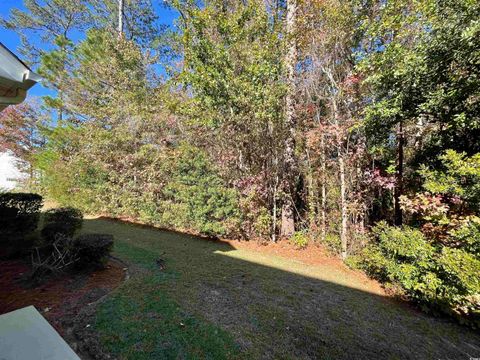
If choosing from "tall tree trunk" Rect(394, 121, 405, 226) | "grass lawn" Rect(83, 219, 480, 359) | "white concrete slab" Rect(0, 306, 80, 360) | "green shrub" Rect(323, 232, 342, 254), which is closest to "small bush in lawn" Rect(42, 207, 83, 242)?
"grass lawn" Rect(83, 219, 480, 359)

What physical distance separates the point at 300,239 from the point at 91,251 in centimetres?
495

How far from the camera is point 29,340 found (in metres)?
1.85

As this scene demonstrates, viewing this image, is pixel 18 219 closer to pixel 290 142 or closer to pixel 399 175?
pixel 290 142

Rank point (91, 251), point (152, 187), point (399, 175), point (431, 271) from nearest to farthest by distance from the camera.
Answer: point (431, 271)
point (91, 251)
point (399, 175)
point (152, 187)

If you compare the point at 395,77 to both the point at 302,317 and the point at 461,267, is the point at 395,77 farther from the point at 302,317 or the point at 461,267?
the point at 302,317

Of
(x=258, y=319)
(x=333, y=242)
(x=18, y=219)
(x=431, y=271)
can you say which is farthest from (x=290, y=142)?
(x=18, y=219)

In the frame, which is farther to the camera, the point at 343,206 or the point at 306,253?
the point at 306,253

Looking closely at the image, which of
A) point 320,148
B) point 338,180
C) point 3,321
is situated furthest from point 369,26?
point 3,321

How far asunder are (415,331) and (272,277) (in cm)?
218

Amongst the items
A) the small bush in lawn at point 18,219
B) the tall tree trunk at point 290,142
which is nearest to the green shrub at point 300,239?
the tall tree trunk at point 290,142

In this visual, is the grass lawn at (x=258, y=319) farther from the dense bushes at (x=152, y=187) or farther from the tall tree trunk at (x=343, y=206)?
the dense bushes at (x=152, y=187)

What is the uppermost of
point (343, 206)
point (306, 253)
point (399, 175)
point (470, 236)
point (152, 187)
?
point (399, 175)

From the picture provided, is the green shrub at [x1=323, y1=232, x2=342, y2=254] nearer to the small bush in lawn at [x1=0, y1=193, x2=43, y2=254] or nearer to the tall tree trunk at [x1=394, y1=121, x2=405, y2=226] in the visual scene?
the tall tree trunk at [x1=394, y1=121, x2=405, y2=226]

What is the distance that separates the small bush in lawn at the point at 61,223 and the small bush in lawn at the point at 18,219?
459 mm
